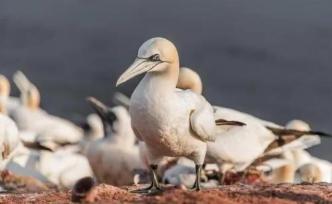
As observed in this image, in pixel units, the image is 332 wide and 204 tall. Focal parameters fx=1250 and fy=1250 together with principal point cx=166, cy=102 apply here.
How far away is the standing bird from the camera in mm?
9828

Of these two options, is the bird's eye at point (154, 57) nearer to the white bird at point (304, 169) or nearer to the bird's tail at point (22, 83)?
the white bird at point (304, 169)

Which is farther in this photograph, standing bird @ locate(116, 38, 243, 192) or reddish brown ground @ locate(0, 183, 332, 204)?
standing bird @ locate(116, 38, 243, 192)

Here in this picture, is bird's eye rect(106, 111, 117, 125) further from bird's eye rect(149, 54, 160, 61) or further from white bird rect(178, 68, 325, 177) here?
bird's eye rect(149, 54, 160, 61)

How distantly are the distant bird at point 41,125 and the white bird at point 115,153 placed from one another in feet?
4.11

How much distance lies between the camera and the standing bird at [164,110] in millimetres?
9828

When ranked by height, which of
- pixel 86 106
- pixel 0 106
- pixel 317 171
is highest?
pixel 86 106

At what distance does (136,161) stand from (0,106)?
2.38 metres

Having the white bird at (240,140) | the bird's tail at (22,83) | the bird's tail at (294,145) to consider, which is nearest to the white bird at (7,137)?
the white bird at (240,140)

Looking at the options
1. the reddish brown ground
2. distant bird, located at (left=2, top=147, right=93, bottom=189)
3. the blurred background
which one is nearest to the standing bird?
the reddish brown ground

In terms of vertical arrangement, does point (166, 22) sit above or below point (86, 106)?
above

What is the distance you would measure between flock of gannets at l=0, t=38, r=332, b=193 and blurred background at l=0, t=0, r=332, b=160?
20.0 feet

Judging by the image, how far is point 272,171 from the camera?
58.8 ft

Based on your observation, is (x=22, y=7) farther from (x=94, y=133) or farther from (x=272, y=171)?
(x=272, y=171)

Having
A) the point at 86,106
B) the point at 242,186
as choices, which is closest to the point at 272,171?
the point at 242,186
